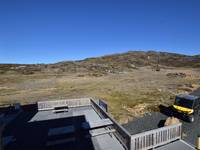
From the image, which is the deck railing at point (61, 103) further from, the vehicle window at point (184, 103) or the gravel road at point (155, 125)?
the vehicle window at point (184, 103)

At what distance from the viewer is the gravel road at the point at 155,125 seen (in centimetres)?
1192

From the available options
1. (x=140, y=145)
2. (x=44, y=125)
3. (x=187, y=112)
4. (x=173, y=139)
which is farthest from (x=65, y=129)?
(x=187, y=112)

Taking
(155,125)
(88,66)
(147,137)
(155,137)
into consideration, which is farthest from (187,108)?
(88,66)

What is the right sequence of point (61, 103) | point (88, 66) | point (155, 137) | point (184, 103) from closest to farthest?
1. point (155, 137)
2. point (184, 103)
3. point (61, 103)
4. point (88, 66)

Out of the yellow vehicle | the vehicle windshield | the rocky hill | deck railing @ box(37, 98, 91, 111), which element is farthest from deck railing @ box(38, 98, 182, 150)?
the rocky hill

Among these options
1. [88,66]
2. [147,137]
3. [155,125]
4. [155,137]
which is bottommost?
[155,125]

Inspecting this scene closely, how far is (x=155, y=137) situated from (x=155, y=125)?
5838 mm

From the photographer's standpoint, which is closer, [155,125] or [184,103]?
[155,125]

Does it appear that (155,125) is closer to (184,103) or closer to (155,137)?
(184,103)

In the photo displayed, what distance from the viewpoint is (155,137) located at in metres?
8.60

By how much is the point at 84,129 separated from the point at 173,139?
5.01 m

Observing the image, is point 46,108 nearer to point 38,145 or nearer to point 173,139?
point 38,145

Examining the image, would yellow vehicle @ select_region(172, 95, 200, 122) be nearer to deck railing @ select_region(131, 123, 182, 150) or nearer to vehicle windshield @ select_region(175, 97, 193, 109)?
vehicle windshield @ select_region(175, 97, 193, 109)

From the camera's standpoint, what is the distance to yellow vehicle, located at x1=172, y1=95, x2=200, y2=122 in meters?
14.2
